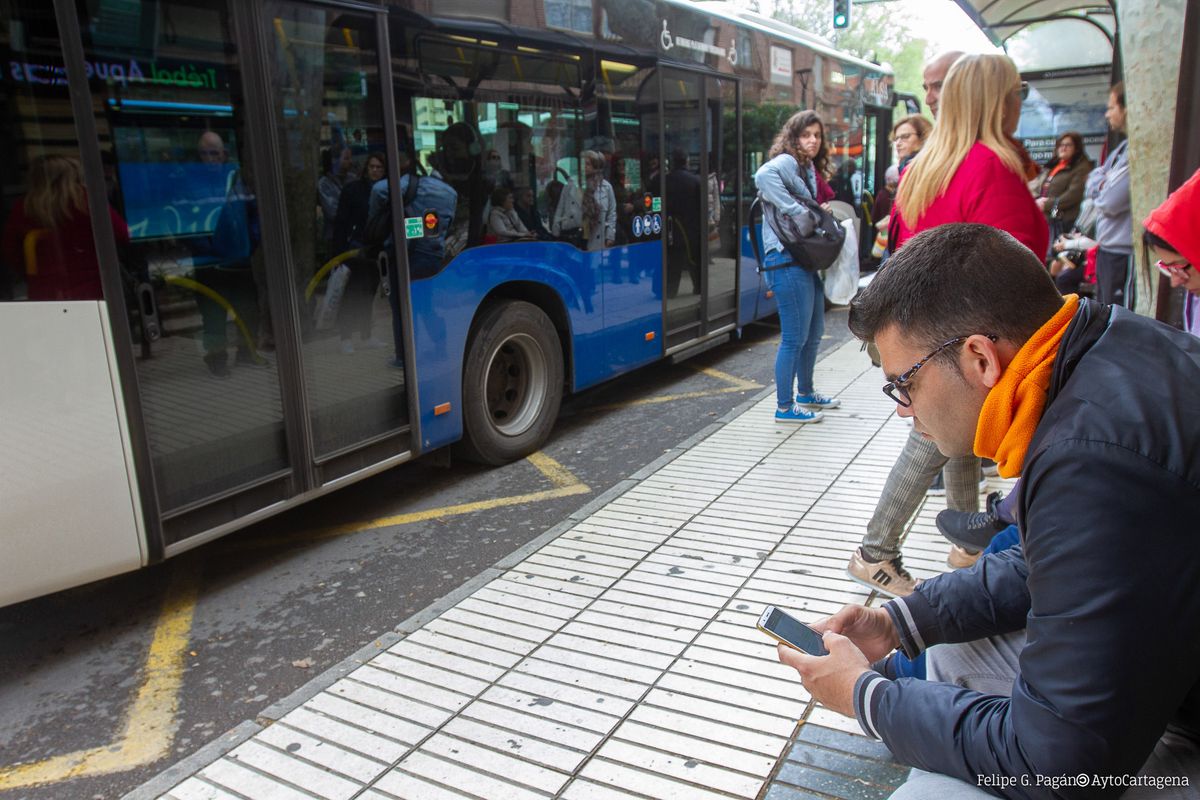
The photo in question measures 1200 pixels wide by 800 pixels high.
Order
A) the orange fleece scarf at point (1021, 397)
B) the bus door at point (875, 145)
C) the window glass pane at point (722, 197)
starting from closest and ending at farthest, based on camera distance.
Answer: the orange fleece scarf at point (1021, 397)
the window glass pane at point (722, 197)
the bus door at point (875, 145)

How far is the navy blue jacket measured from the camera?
125 centimetres

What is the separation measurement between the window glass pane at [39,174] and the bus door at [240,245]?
0.44 ft

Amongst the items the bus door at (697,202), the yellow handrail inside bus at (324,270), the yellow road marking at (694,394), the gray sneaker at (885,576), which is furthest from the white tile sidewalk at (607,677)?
the bus door at (697,202)

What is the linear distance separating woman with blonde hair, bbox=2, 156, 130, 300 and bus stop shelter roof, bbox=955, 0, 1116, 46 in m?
8.68

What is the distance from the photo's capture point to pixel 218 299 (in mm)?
3805

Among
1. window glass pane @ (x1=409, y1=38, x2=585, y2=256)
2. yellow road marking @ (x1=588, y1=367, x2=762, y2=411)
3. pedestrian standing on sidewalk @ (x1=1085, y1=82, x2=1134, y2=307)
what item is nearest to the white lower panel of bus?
window glass pane @ (x1=409, y1=38, x2=585, y2=256)

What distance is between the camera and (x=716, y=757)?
2.55 metres

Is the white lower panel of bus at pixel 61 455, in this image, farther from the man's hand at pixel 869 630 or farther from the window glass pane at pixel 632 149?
the window glass pane at pixel 632 149

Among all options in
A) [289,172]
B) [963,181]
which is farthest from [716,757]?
[289,172]

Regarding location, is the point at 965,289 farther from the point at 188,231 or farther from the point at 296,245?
the point at 296,245

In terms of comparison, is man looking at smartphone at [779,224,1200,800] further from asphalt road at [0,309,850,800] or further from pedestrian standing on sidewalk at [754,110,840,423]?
pedestrian standing on sidewalk at [754,110,840,423]

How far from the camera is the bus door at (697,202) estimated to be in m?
7.15

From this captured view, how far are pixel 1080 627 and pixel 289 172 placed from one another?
374cm

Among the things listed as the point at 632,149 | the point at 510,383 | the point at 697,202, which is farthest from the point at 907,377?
the point at 697,202
